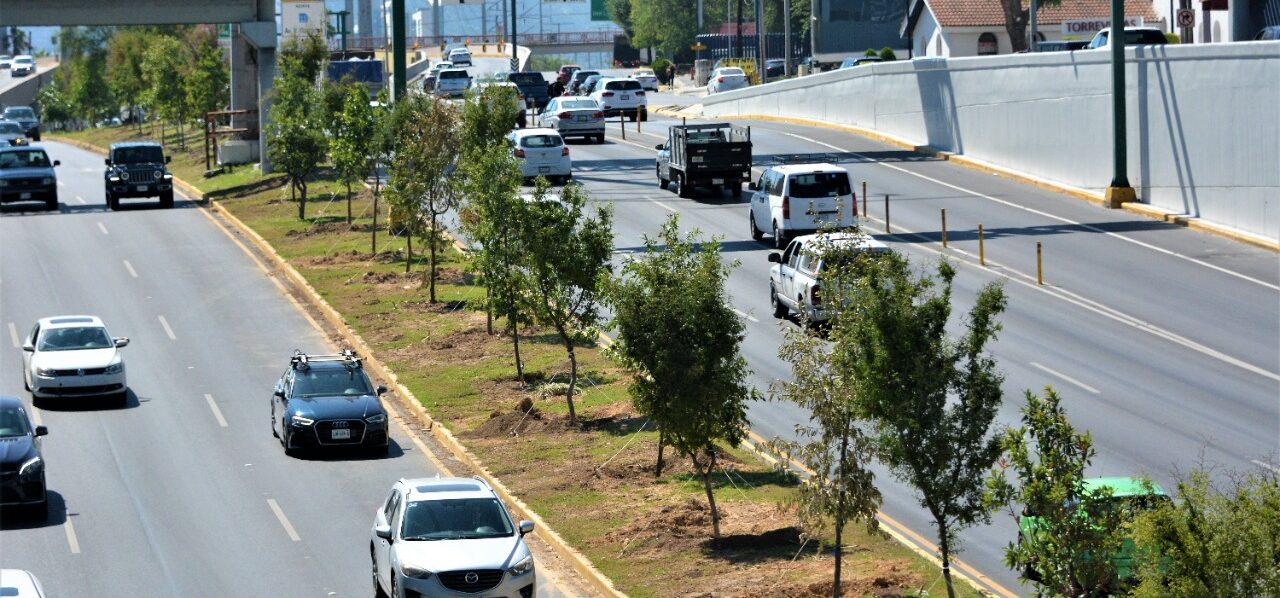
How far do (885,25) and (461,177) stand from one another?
3139 inches

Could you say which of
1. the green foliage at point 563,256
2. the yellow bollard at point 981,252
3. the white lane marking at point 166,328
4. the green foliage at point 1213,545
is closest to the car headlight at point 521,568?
the green foliage at point 1213,545

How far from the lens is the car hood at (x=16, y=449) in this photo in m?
21.8

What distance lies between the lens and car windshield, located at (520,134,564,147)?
49656mm

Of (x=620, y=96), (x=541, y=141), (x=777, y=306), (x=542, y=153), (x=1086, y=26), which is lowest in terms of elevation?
(x=777, y=306)

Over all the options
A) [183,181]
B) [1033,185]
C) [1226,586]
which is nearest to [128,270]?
[183,181]

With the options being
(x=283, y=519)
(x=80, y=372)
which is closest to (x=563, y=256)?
(x=283, y=519)

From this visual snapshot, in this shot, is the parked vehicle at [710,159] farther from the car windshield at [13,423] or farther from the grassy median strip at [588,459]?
the car windshield at [13,423]

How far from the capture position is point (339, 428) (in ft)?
84.6

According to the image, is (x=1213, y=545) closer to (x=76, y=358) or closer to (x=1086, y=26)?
(x=76, y=358)

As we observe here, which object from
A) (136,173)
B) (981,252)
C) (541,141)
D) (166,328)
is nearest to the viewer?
(166,328)

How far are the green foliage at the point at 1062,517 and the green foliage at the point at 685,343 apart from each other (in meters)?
7.65

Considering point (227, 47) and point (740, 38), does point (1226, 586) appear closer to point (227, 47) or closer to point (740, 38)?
point (227, 47)

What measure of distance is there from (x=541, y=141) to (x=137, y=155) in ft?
49.1

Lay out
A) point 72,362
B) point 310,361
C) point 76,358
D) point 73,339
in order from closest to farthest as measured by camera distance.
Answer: point 310,361, point 72,362, point 76,358, point 73,339
